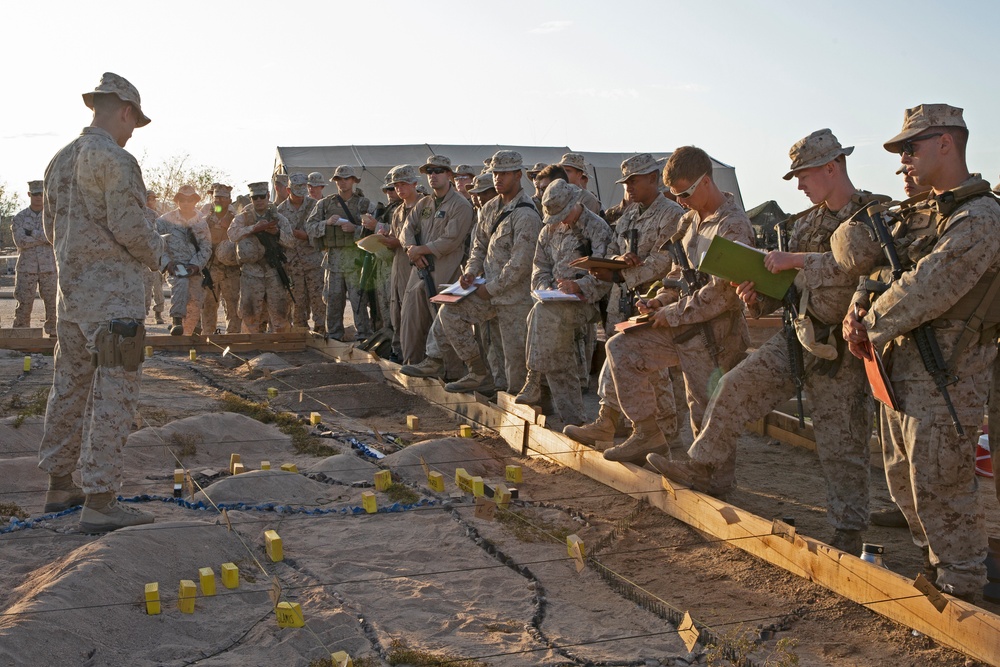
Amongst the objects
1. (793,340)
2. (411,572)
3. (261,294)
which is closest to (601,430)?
(793,340)

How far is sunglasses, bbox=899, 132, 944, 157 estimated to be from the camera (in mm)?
4431

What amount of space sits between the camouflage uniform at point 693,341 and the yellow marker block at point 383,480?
1519 mm

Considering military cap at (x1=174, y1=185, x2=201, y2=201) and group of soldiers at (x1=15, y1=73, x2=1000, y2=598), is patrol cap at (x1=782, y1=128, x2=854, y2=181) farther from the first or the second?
military cap at (x1=174, y1=185, x2=201, y2=201)

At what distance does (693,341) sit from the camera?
20.8 feet

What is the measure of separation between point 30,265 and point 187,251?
7.86 feet

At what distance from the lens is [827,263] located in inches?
199

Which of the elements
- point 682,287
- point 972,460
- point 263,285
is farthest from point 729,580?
point 263,285

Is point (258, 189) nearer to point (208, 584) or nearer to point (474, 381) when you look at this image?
point (474, 381)

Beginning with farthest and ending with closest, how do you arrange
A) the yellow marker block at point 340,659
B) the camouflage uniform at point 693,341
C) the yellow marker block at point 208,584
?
1. the camouflage uniform at point 693,341
2. the yellow marker block at point 208,584
3. the yellow marker block at point 340,659

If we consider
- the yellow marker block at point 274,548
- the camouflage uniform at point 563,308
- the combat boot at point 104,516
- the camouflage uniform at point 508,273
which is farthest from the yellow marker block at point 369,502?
the camouflage uniform at point 508,273

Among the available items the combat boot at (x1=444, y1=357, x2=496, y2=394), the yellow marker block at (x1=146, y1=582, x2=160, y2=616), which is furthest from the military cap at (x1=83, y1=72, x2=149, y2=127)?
the combat boot at (x1=444, y1=357, x2=496, y2=394)

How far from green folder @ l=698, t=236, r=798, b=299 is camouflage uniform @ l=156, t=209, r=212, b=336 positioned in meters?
10.1

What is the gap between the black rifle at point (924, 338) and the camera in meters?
4.37

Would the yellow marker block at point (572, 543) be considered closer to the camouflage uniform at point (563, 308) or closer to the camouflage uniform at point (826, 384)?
the camouflage uniform at point (826, 384)
